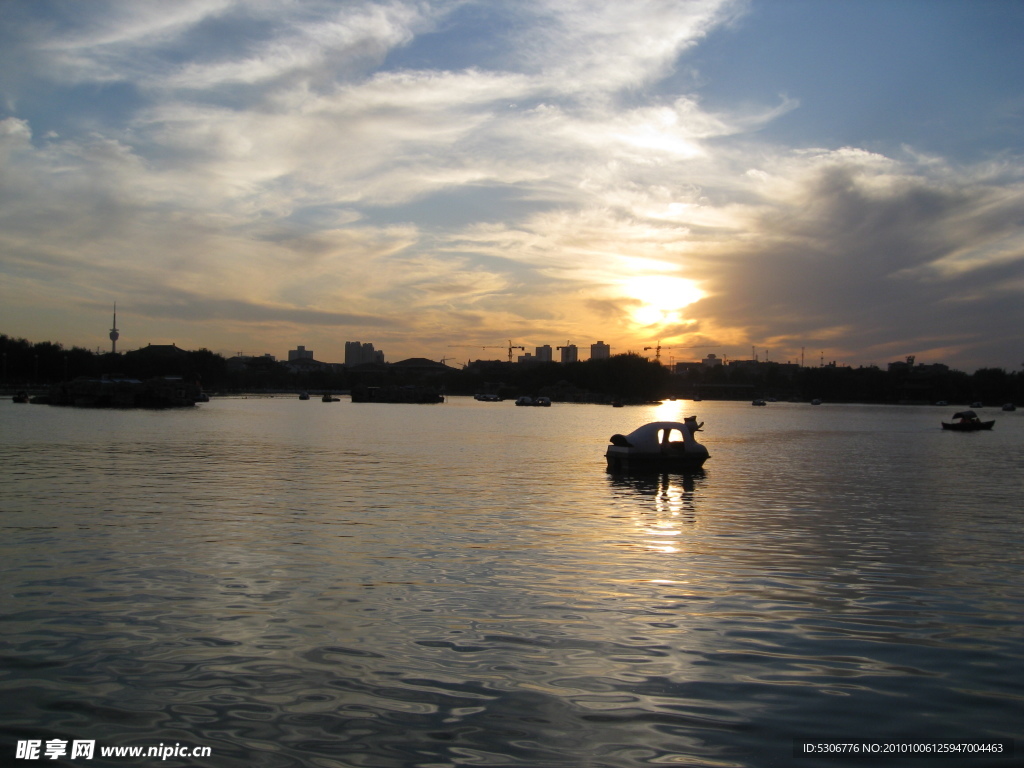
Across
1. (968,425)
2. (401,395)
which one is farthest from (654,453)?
(401,395)

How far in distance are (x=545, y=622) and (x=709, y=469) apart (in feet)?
94.2

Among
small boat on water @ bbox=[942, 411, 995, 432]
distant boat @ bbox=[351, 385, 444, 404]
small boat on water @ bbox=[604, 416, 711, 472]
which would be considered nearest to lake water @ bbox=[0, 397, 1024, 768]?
small boat on water @ bbox=[604, 416, 711, 472]

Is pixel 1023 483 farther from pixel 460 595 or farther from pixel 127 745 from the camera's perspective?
pixel 127 745

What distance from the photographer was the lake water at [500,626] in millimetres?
7590

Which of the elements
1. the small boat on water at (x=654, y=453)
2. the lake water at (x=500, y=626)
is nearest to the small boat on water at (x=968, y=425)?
the small boat on water at (x=654, y=453)

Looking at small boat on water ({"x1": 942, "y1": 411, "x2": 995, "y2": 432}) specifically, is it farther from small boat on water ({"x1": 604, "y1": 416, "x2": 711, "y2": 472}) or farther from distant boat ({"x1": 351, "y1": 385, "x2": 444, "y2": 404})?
distant boat ({"x1": 351, "y1": 385, "x2": 444, "y2": 404})

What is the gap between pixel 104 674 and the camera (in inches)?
350

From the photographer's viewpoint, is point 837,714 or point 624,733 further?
point 837,714

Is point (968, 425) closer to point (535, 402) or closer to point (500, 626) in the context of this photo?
point (500, 626)

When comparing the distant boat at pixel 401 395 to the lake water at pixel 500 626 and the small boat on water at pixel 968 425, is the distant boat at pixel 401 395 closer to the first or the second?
the small boat on water at pixel 968 425

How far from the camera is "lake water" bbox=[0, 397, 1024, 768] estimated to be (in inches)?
299

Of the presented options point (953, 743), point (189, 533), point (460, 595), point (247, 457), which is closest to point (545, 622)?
point (460, 595)

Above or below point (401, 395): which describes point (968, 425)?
below

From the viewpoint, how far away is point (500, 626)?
433 inches
